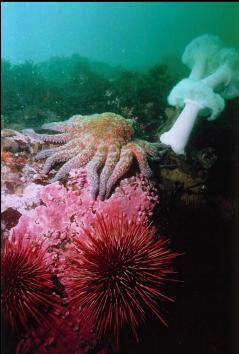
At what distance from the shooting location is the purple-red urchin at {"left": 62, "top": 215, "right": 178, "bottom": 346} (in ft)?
8.10

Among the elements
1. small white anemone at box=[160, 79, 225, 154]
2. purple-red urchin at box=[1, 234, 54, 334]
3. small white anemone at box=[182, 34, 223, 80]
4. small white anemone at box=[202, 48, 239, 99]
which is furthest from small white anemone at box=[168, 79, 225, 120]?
purple-red urchin at box=[1, 234, 54, 334]

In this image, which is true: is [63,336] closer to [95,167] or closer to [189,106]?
[95,167]

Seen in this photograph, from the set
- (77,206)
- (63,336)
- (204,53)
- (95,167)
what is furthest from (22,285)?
(204,53)

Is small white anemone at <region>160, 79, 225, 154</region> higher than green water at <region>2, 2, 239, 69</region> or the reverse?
the reverse

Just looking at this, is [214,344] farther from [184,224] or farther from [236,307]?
[184,224]

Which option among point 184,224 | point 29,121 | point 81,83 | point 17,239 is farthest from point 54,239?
point 81,83

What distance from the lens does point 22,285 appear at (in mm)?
2398

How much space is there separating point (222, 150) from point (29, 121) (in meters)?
2.92

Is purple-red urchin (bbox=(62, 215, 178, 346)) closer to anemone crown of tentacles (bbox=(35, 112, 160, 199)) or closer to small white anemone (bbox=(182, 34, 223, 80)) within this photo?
anemone crown of tentacles (bbox=(35, 112, 160, 199))

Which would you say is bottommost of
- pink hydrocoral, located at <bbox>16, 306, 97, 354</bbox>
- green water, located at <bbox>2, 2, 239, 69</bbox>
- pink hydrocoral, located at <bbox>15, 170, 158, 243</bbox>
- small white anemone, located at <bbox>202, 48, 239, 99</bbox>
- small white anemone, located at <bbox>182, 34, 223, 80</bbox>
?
pink hydrocoral, located at <bbox>16, 306, 97, 354</bbox>

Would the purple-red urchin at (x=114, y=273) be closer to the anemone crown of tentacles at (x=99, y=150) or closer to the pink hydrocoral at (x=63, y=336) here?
the pink hydrocoral at (x=63, y=336)

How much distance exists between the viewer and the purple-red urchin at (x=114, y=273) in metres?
2.47

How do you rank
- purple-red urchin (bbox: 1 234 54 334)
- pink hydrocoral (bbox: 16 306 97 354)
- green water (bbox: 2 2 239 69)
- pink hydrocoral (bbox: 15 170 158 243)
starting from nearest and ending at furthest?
purple-red urchin (bbox: 1 234 54 334) → pink hydrocoral (bbox: 16 306 97 354) → pink hydrocoral (bbox: 15 170 158 243) → green water (bbox: 2 2 239 69)

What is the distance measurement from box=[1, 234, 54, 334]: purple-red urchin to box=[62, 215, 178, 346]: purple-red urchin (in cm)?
26
